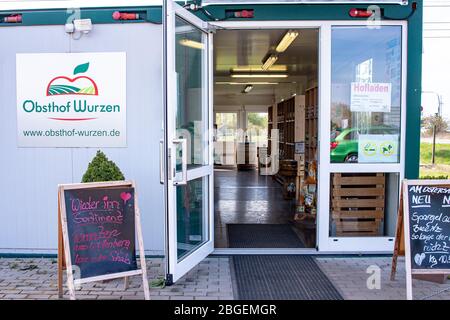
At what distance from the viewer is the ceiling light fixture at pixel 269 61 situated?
26.6ft

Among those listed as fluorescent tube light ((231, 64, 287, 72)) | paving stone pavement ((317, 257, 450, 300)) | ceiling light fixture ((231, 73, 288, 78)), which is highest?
fluorescent tube light ((231, 64, 287, 72))

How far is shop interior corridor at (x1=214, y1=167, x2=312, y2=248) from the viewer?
521cm

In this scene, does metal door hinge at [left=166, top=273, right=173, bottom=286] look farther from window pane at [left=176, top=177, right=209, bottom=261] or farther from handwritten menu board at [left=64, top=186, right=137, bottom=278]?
handwritten menu board at [left=64, top=186, right=137, bottom=278]

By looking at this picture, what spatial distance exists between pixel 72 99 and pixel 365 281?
3.31 meters

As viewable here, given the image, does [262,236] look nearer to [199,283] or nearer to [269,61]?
[199,283]

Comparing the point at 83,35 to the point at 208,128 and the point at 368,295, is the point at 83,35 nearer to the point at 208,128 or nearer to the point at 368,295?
the point at 208,128

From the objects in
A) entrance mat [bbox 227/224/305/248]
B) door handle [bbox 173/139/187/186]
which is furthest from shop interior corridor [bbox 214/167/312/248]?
door handle [bbox 173/139/187/186]

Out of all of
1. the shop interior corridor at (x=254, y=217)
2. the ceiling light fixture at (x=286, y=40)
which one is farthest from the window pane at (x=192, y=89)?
the ceiling light fixture at (x=286, y=40)

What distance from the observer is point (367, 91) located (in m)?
4.68

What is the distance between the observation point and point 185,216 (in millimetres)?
4176

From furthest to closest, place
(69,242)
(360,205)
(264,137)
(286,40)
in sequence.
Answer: (264,137) → (286,40) → (360,205) → (69,242)

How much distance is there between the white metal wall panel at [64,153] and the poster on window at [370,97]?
6.55 feet

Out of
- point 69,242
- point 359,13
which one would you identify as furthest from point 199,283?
point 359,13

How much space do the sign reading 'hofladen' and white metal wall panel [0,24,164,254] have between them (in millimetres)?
75
